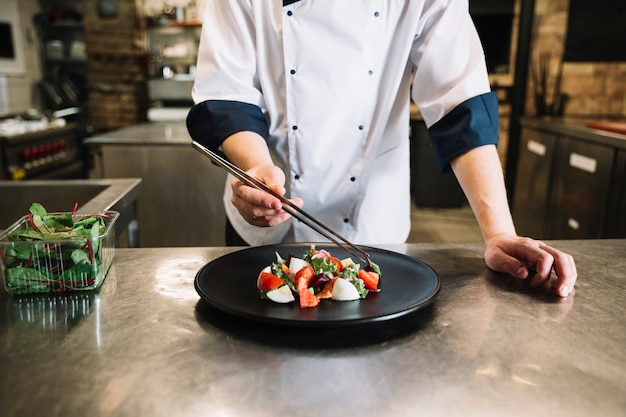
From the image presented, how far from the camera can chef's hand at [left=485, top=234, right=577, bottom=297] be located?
0.90m

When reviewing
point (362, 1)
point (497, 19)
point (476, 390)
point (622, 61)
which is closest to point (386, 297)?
point (476, 390)

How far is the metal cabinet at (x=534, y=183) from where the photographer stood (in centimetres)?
345

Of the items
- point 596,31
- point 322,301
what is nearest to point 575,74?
point 596,31

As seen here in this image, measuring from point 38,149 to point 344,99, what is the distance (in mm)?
3195

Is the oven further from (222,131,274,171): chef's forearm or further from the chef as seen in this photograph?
(222,131,274,171): chef's forearm

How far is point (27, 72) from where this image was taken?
6844 mm

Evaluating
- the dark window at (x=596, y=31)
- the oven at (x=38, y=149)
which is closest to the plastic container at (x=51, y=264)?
the oven at (x=38, y=149)

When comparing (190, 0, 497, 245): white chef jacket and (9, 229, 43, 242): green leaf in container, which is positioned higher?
(190, 0, 497, 245): white chef jacket

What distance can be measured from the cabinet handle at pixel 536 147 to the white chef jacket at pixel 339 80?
241 cm

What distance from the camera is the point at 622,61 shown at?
3764 mm

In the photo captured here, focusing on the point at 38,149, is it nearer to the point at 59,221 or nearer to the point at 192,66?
the point at 192,66

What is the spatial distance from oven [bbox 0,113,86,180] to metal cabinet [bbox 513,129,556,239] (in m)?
3.37

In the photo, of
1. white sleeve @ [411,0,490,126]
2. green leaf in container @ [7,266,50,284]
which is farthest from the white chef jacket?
green leaf in container @ [7,266,50,284]

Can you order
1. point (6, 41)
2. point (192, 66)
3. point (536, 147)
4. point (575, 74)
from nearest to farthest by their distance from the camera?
point (536, 147) < point (575, 74) < point (192, 66) < point (6, 41)
